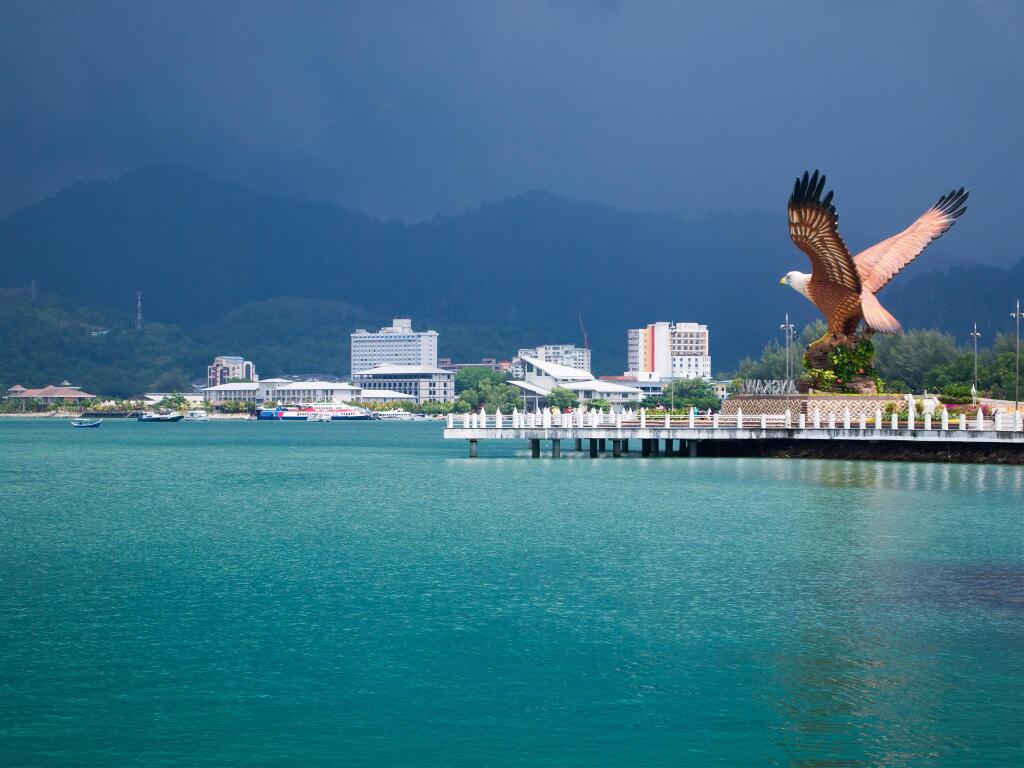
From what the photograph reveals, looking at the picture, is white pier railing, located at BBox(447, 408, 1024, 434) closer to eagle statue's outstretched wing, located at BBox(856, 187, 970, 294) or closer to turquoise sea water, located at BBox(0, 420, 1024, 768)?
eagle statue's outstretched wing, located at BBox(856, 187, 970, 294)

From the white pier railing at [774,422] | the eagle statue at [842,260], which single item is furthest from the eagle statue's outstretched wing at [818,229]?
the white pier railing at [774,422]

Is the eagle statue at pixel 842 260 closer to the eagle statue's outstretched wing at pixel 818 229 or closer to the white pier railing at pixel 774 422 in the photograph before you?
the eagle statue's outstretched wing at pixel 818 229

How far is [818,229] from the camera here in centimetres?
4947

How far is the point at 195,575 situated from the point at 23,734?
33.0 ft

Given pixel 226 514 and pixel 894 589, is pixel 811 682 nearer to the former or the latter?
pixel 894 589

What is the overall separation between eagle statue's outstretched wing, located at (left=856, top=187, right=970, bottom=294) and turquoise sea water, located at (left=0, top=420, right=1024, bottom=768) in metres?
21.1

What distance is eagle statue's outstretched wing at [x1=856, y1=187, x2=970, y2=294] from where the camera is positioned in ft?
185

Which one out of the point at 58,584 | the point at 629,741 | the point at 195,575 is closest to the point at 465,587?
the point at 195,575

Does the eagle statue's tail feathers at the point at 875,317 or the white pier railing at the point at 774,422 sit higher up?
the eagle statue's tail feathers at the point at 875,317

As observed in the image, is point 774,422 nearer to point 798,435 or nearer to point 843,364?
point 798,435

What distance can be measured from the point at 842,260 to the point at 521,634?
1405 inches

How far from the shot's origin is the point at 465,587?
73.8 ft

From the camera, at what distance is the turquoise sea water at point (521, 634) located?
1382 cm

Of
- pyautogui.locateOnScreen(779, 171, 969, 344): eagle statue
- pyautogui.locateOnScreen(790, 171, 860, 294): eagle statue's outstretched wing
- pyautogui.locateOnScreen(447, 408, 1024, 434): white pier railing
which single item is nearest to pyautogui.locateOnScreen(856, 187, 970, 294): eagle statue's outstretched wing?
pyautogui.locateOnScreen(779, 171, 969, 344): eagle statue
